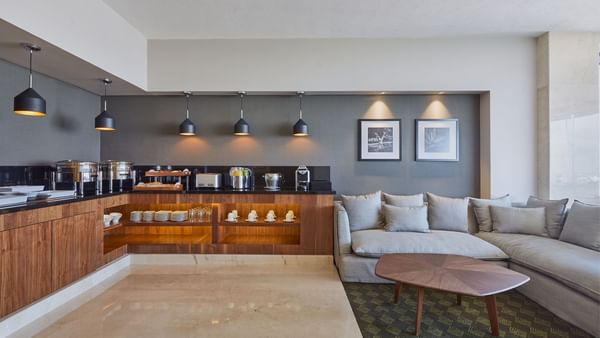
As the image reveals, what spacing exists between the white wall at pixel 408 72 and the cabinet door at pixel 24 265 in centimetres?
239

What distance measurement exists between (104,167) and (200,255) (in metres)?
1.72

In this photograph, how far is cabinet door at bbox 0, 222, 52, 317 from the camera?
219 cm

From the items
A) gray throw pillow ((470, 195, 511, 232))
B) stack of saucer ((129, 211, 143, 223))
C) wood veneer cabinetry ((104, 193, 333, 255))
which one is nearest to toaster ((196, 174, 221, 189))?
wood veneer cabinetry ((104, 193, 333, 255))

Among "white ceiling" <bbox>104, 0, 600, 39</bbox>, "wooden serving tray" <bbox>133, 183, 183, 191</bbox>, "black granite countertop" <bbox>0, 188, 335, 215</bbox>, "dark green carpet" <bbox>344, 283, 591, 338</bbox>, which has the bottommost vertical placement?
"dark green carpet" <bbox>344, 283, 591, 338</bbox>

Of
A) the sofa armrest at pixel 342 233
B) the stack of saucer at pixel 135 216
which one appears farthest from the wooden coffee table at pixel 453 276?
the stack of saucer at pixel 135 216

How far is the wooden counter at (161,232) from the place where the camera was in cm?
260

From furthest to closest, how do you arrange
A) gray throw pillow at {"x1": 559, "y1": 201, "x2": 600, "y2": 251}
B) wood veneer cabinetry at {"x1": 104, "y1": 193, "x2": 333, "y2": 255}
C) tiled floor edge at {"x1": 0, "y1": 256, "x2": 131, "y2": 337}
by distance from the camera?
wood veneer cabinetry at {"x1": 104, "y1": 193, "x2": 333, "y2": 255}
gray throw pillow at {"x1": 559, "y1": 201, "x2": 600, "y2": 251}
tiled floor edge at {"x1": 0, "y1": 256, "x2": 131, "y2": 337}

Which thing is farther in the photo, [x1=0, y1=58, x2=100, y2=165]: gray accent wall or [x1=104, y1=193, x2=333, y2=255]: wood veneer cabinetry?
[x1=104, y1=193, x2=333, y2=255]: wood veneer cabinetry

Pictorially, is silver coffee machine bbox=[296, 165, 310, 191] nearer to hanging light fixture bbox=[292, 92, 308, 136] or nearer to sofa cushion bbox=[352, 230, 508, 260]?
hanging light fixture bbox=[292, 92, 308, 136]

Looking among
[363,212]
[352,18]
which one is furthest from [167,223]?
[352,18]

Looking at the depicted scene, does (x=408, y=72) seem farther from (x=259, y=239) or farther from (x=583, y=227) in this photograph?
(x=259, y=239)

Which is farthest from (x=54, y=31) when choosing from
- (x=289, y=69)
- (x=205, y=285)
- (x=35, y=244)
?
(x=205, y=285)

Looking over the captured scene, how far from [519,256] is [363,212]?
1641mm

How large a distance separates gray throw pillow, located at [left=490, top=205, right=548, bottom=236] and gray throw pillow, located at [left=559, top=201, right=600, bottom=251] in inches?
8.9
